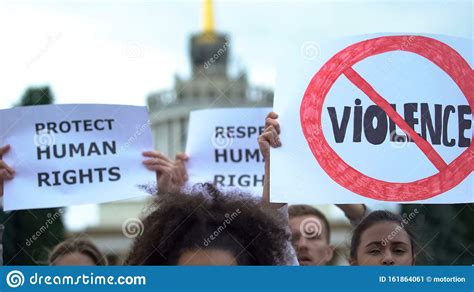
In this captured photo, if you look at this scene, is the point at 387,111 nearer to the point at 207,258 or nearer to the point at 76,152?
the point at 207,258

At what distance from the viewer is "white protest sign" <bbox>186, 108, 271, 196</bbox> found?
4.21 m

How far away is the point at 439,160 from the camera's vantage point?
3.02m

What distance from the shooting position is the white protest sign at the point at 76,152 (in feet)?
11.9

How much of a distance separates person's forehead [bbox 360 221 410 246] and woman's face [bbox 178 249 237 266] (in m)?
0.83

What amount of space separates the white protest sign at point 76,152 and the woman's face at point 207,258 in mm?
914

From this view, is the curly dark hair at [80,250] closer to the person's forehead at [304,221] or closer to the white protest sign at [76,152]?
the white protest sign at [76,152]

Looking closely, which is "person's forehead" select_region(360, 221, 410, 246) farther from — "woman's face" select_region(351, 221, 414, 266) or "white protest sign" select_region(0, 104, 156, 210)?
"white protest sign" select_region(0, 104, 156, 210)

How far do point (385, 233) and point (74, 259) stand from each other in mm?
1274

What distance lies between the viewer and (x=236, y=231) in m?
2.79

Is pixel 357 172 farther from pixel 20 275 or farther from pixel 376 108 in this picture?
pixel 20 275

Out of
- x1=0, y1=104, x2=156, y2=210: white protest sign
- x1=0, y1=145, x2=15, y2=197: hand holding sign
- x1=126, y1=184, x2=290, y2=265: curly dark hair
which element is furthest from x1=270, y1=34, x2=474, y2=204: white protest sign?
x1=0, y1=145, x2=15, y2=197: hand holding sign

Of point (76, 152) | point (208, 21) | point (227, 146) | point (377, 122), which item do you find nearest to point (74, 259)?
point (76, 152)

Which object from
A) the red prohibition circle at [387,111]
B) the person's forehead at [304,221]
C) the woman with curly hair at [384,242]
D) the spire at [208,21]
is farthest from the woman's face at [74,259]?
the spire at [208,21]

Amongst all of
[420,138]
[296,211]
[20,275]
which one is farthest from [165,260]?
[296,211]
